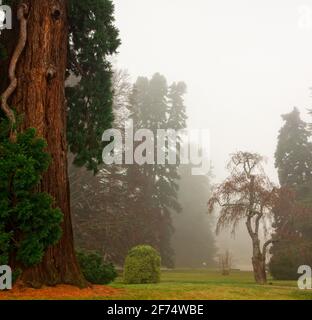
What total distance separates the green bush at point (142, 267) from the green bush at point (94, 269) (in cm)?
487

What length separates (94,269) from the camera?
11758 millimetres

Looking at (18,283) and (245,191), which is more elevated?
(245,191)

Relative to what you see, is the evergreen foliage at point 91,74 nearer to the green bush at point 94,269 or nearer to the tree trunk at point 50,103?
the tree trunk at point 50,103

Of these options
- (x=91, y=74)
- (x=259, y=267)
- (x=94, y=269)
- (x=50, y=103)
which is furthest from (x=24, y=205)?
(x=259, y=267)

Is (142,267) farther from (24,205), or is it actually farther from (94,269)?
(24,205)

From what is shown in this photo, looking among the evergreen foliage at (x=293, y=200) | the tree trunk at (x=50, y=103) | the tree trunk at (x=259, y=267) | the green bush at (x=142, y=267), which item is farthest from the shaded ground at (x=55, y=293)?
the evergreen foliage at (x=293, y=200)

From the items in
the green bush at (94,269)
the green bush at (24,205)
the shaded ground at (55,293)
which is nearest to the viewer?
the shaded ground at (55,293)

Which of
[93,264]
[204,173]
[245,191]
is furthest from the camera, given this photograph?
[204,173]

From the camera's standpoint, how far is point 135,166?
30984mm

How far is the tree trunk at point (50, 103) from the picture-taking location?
9984 millimetres
